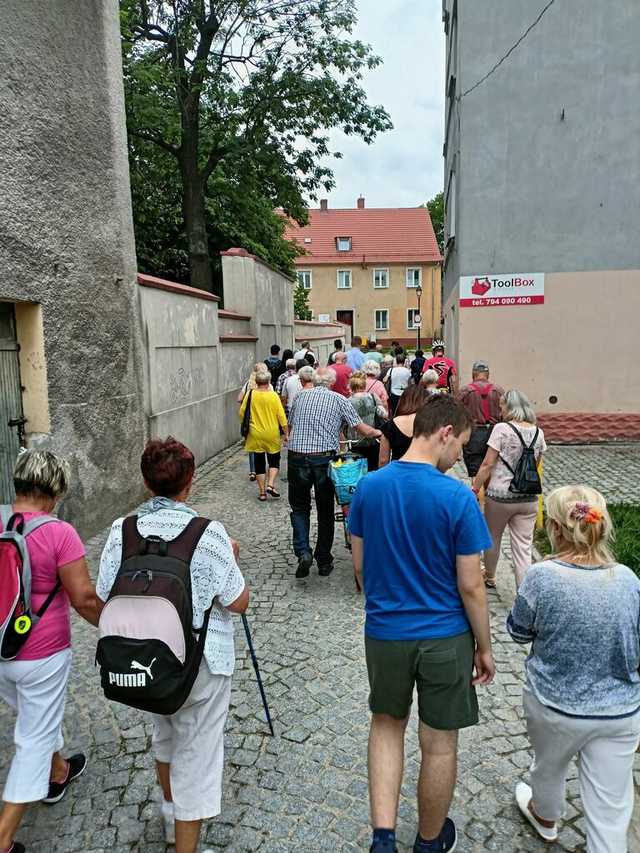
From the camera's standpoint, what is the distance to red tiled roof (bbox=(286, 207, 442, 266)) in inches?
2026

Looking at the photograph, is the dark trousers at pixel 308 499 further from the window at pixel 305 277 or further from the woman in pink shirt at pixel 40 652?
the window at pixel 305 277

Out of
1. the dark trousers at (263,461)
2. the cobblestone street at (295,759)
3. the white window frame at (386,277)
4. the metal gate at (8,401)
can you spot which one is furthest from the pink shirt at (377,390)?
the white window frame at (386,277)

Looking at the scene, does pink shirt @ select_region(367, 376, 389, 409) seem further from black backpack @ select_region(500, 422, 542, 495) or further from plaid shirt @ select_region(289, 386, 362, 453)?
black backpack @ select_region(500, 422, 542, 495)

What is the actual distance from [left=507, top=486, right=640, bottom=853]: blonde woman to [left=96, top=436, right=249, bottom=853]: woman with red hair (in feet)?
3.70

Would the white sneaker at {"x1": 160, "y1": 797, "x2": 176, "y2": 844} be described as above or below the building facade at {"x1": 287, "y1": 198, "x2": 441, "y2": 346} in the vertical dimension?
below

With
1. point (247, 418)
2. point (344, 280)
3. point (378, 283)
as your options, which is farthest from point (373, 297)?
point (247, 418)

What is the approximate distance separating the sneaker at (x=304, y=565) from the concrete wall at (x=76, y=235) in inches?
94.6

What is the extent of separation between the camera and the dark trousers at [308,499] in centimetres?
562

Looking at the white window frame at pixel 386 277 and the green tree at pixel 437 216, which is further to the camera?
the green tree at pixel 437 216

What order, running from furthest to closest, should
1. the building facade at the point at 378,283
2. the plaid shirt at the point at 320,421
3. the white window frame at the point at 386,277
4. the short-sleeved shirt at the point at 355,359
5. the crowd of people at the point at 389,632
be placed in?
1. the white window frame at the point at 386,277
2. the building facade at the point at 378,283
3. the short-sleeved shirt at the point at 355,359
4. the plaid shirt at the point at 320,421
5. the crowd of people at the point at 389,632

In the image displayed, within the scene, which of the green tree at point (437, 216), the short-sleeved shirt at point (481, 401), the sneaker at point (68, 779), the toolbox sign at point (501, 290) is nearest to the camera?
the sneaker at point (68, 779)

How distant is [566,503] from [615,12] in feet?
38.8

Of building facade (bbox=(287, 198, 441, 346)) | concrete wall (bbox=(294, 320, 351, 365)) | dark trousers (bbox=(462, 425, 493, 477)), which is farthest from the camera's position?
building facade (bbox=(287, 198, 441, 346))

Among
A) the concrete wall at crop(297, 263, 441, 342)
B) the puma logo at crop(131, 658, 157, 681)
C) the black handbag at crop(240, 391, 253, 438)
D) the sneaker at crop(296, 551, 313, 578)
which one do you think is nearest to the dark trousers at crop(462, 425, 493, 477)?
the sneaker at crop(296, 551, 313, 578)
